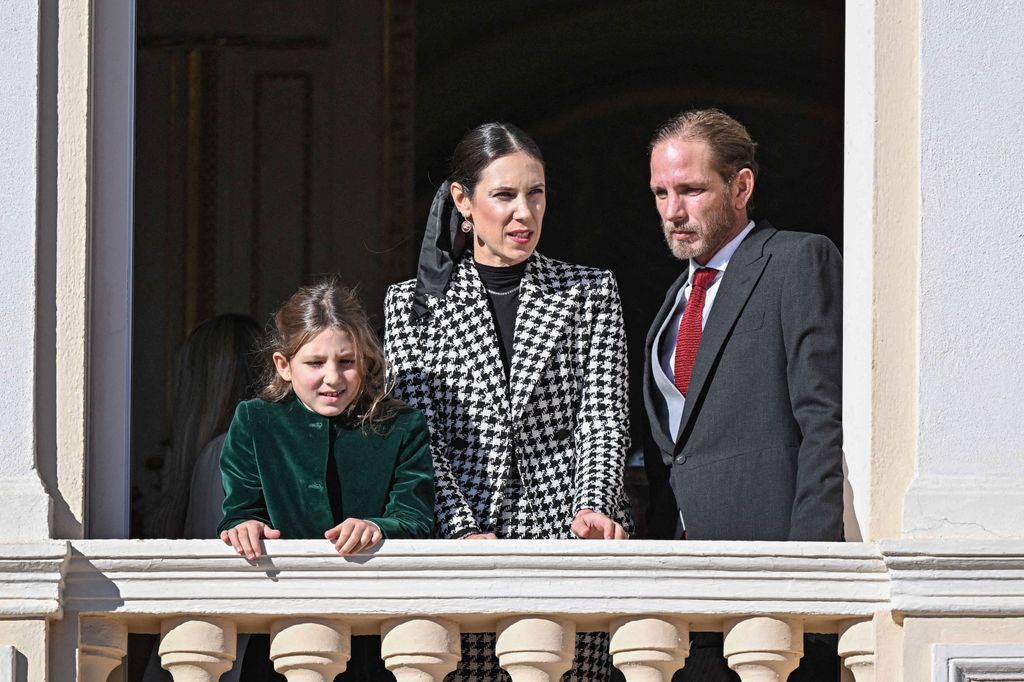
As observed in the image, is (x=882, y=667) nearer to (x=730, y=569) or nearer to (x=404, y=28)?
(x=730, y=569)

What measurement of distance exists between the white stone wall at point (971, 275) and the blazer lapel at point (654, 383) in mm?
646

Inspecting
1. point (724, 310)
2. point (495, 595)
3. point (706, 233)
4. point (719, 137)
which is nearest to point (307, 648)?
point (495, 595)

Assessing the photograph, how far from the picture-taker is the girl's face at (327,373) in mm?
4645

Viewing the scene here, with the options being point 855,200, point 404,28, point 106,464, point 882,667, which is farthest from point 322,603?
point 404,28

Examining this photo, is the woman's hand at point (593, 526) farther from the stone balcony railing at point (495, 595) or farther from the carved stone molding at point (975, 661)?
the carved stone molding at point (975, 661)

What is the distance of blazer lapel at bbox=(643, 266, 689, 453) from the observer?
4.83m

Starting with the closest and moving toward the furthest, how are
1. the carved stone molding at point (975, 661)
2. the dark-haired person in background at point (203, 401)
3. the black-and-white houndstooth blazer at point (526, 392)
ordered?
1. the carved stone molding at point (975, 661)
2. the black-and-white houndstooth blazer at point (526, 392)
3. the dark-haired person in background at point (203, 401)

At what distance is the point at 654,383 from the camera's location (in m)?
4.93

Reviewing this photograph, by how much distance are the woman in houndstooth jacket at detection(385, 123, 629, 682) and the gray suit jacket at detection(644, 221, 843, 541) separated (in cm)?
23

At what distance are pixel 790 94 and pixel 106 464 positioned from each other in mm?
5009

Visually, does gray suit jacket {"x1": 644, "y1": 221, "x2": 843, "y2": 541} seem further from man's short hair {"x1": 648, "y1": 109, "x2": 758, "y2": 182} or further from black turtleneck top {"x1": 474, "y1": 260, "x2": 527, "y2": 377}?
black turtleneck top {"x1": 474, "y1": 260, "x2": 527, "y2": 377}

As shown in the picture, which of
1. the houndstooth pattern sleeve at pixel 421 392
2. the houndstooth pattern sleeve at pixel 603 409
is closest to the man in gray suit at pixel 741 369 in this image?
the houndstooth pattern sleeve at pixel 603 409

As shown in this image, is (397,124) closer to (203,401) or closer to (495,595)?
(203,401)

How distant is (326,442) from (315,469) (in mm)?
70
